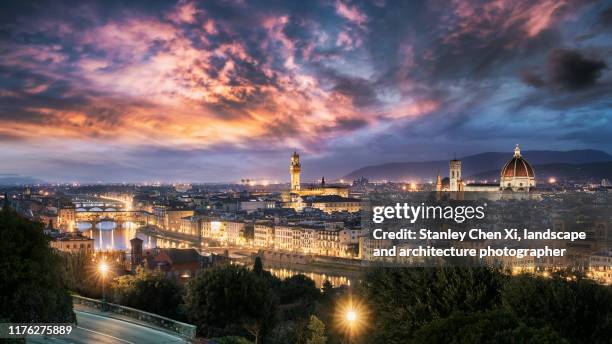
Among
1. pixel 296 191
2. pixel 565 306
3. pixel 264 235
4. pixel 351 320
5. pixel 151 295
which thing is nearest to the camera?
pixel 565 306

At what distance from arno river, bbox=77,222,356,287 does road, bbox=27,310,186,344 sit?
7153 mm

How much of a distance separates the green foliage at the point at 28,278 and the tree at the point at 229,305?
2860 millimetres

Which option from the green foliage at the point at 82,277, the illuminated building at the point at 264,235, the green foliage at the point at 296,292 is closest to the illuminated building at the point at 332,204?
the illuminated building at the point at 264,235

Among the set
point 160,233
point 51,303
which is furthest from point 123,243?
point 51,303

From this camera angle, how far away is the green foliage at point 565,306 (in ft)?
21.4

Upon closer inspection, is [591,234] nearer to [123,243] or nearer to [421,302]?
[421,302]

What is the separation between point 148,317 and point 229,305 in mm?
1503

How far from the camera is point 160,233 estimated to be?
157ft

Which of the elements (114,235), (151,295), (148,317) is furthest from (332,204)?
(148,317)

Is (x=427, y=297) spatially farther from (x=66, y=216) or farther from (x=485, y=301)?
(x=66, y=216)

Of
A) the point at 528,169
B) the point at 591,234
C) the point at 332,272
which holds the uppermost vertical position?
the point at 528,169

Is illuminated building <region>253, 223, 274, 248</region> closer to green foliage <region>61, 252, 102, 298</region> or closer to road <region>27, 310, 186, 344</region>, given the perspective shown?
green foliage <region>61, 252, 102, 298</region>

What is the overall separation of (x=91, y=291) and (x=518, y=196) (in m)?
38.8

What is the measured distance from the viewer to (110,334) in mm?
7344
